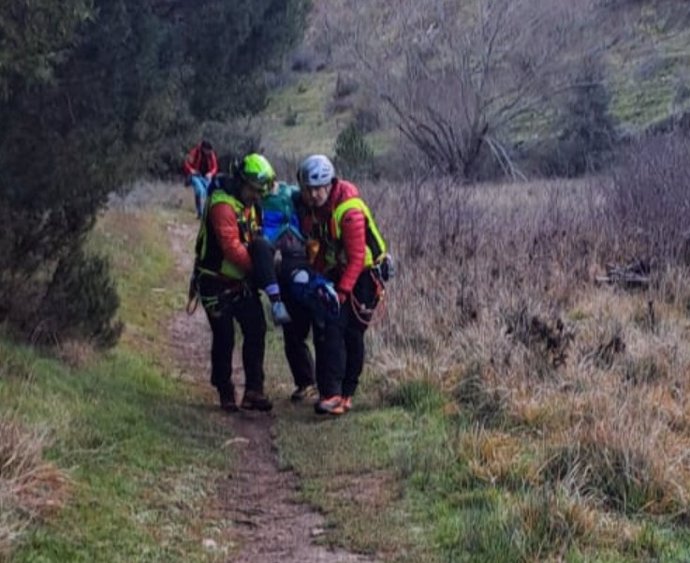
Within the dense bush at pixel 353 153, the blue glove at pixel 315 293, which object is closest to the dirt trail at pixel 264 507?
the blue glove at pixel 315 293

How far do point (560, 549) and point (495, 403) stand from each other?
2.80 metres

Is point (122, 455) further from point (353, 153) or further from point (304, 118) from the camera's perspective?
point (304, 118)

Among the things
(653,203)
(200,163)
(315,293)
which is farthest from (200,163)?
(315,293)

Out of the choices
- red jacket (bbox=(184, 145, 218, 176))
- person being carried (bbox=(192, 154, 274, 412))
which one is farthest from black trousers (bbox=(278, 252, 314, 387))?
red jacket (bbox=(184, 145, 218, 176))

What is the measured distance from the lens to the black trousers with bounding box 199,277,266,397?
9.45 meters

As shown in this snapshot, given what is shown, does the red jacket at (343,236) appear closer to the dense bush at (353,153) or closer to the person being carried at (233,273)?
the person being carried at (233,273)

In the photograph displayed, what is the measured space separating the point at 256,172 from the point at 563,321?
332 cm

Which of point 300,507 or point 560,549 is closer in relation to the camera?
point 560,549

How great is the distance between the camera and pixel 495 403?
28.3 ft

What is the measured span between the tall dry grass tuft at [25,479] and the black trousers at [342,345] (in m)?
2.95

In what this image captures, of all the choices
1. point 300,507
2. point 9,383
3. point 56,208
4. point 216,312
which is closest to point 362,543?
point 300,507

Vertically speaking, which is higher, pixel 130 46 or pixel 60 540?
pixel 130 46

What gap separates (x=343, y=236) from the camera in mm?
9078

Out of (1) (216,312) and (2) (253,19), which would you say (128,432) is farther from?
(2) (253,19)
